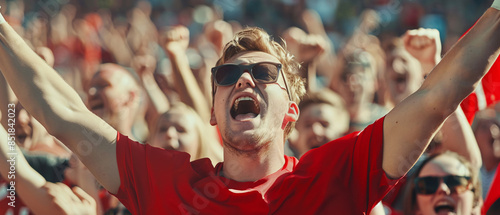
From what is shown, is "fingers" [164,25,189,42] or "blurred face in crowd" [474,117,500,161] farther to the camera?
"fingers" [164,25,189,42]

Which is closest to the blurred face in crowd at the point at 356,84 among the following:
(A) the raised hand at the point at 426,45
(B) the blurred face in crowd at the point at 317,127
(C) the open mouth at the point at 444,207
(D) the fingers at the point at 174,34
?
(B) the blurred face in crowd at the point at 317,127

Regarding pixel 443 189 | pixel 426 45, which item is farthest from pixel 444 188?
pixel 426 45

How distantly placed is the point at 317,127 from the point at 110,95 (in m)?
1.26

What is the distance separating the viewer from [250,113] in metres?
2.74

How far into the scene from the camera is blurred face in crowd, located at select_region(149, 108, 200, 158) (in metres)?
4.00

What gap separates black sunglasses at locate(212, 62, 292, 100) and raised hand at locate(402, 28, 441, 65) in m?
1.27

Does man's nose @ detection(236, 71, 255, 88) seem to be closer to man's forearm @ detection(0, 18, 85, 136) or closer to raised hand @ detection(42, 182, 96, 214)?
man's forearm @ detection(0, 18, 85, 136)

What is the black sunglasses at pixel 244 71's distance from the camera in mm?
2721

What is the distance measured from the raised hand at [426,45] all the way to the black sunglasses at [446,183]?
681 millimetres

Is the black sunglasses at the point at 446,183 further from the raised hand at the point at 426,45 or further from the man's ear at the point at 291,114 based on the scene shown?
the man's ear at the point at 291,114

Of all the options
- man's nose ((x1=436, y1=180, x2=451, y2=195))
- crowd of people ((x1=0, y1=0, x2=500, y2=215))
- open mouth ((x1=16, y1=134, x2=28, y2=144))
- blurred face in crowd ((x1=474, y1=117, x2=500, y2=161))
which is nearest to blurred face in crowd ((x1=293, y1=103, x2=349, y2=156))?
crowd of people ((x1=0, y1=0, x2=500, y2=215))

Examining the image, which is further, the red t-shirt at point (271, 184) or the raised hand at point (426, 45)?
the raised hand at point (426, 45)

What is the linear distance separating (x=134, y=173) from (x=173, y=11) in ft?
21.3

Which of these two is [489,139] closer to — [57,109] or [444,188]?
[444,188]
